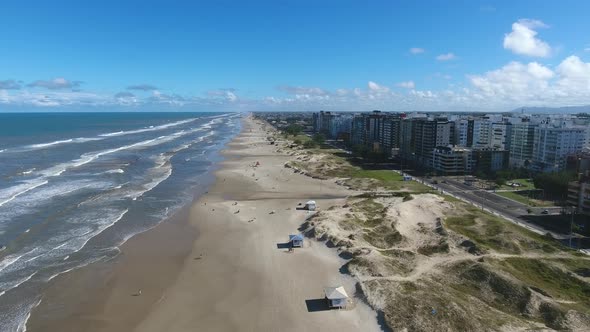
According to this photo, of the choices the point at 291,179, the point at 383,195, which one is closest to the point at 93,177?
the point at 291,179

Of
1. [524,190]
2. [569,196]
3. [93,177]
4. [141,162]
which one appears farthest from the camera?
[141,162]

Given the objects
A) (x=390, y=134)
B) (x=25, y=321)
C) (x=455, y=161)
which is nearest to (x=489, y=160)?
(x=455, y=161)

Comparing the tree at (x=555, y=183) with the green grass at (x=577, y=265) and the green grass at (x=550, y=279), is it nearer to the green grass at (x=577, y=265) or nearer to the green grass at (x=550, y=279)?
the green grass at (x=577, y=265)

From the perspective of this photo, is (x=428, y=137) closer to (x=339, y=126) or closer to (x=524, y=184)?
(x=524, y=184)

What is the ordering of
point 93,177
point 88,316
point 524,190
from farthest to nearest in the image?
point 93,177, point 524,190, point 88,316

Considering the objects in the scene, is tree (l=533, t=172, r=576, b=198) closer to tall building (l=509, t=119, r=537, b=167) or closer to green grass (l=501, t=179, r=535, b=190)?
green grass (l=501, t=179, r=535, b=190)

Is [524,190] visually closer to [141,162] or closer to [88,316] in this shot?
[88,316]

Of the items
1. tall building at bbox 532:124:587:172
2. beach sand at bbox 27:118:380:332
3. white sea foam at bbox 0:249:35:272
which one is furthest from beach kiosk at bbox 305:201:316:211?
tall building at bbox 532:124:587:172
